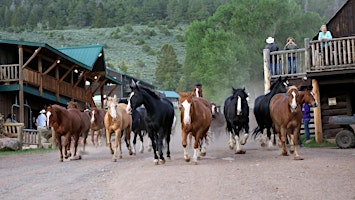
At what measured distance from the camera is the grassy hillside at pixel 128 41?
119 m

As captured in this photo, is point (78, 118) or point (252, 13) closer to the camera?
point (78, 118)

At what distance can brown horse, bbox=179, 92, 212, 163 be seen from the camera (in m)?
14.6

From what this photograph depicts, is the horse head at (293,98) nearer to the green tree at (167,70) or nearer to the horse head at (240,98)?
the horse head at (240,98)

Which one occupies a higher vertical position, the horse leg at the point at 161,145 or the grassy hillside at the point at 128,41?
the grassy hillside at the point at 128,41

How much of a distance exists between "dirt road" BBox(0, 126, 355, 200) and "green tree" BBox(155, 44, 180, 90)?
9117cm

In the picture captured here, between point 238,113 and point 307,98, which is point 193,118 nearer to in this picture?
point 238,113

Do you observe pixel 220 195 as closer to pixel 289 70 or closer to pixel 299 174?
pixel 299 174

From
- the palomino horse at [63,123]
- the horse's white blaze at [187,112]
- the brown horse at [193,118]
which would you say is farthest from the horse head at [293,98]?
the palomino horse at [63,123]

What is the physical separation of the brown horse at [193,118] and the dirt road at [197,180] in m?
0.62

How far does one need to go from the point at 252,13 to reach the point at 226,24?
14.2 ft

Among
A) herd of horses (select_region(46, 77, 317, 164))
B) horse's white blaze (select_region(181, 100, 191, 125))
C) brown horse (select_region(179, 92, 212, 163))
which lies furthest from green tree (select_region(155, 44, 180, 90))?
horse's white blaze (select_region(181, 100, 191, 125))

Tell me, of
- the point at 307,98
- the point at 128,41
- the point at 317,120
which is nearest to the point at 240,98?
the point at 307,98

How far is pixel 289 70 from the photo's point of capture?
23.7 metres

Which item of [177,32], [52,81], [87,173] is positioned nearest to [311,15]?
[52,81]
